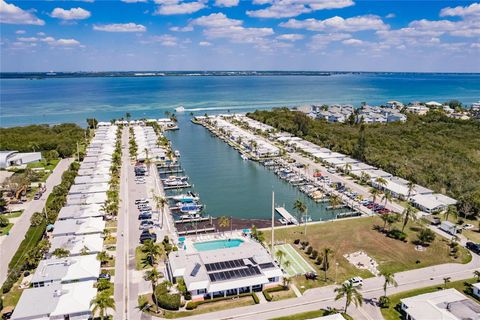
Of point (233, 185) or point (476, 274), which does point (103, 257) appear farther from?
point (476, 274)

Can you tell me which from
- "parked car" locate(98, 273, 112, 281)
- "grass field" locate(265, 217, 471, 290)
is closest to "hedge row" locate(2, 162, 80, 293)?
"parked car" locate(98, 273, 112, 281)

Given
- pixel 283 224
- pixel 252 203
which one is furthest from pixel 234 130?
pixel 283 224

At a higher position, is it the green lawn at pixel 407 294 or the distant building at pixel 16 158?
the distant building at pixel 16 158

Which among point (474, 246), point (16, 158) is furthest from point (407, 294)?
point (16, 158)

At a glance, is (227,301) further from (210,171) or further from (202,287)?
(210,171)

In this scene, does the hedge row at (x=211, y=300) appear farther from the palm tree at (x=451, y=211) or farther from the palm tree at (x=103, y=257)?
the palm tree at (x=451, y=211)

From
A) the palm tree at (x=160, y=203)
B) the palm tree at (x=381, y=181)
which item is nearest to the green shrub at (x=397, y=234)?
the palm tree at (x=381, y=181)
